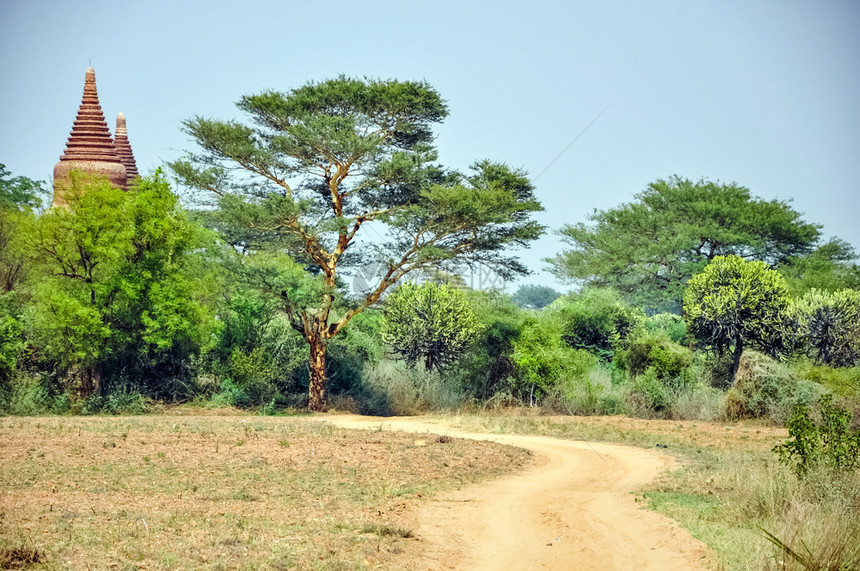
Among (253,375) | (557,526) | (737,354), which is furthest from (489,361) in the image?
(557,526)

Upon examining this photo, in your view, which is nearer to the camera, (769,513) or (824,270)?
(769,513)

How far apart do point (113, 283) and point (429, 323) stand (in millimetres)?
9891

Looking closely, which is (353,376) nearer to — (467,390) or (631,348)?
(467,390)

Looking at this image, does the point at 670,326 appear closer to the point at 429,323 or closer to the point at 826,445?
the point at 429,323

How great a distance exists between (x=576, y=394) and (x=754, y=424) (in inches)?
213

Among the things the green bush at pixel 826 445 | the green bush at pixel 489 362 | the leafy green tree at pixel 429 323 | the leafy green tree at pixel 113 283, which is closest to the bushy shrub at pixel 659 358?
the green bush at pixel 489 362

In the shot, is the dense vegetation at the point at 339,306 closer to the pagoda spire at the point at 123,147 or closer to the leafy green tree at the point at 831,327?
the leafy green tree at the point at 831,327

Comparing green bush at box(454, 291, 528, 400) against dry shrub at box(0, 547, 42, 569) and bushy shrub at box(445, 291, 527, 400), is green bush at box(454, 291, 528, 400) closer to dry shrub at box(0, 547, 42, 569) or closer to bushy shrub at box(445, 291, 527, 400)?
bushy shrub at box(445, 291, 527, 400)

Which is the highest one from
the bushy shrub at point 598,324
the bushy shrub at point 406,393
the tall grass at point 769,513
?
the bushy shrub at point 598,324

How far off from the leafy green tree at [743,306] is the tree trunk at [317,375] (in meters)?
12.2

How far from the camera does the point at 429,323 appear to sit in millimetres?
28656

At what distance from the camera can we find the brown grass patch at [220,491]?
895 centimetres

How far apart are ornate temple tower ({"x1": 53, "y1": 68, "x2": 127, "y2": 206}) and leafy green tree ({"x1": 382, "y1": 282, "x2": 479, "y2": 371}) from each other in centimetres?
2636

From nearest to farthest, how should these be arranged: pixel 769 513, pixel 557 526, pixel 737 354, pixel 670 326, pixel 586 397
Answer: pixel 769 513 < pixel 557 526 < pixel 586 397 < pixel 737 354 < pixel 670 326
